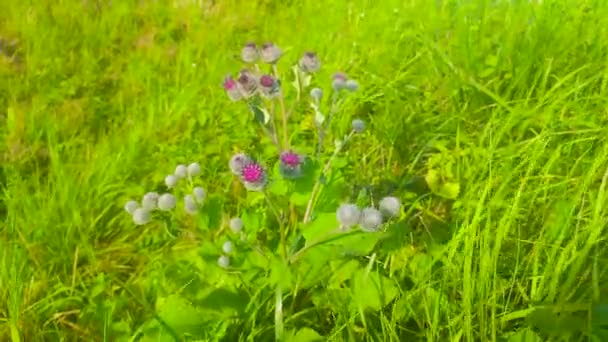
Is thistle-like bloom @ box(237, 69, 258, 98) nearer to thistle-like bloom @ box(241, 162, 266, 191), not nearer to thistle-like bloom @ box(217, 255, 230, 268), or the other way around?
thistle-like bloom @ box(241, 162, 266, 191)

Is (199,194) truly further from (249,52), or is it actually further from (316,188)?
(249,52)

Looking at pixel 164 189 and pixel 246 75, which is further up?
pixel 246 75

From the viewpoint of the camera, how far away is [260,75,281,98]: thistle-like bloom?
1.66 meters

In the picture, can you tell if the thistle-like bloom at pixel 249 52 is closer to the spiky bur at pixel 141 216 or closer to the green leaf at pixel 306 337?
the spiky bur at pixel 141 216

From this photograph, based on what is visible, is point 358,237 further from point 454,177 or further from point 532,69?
point 532,69

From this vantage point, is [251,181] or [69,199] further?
[69,199]

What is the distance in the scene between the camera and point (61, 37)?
3398 millimetres

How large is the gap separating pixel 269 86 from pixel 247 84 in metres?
0.06

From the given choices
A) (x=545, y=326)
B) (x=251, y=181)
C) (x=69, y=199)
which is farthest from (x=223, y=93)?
(x=545, y=326)

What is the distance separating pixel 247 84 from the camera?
1.66 m

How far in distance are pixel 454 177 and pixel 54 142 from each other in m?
1.56

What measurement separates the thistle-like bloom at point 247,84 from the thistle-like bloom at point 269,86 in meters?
0.02

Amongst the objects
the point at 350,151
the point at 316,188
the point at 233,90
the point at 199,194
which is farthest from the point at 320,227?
the point at 350,151

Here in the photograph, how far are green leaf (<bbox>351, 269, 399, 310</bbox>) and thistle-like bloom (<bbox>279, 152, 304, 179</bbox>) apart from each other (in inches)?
11.9
